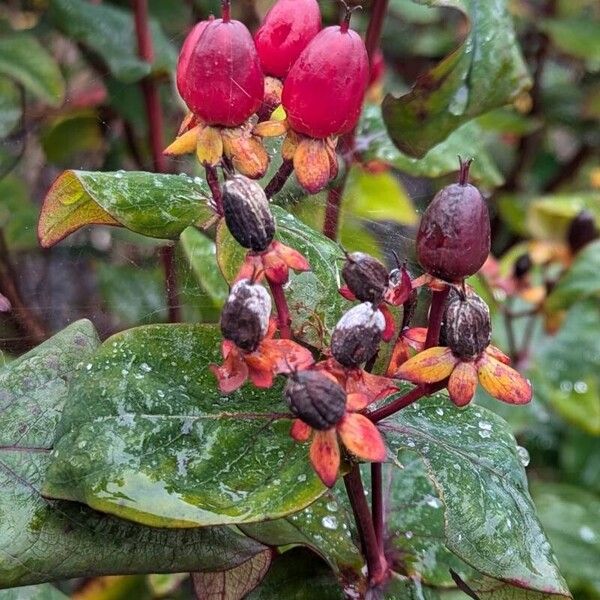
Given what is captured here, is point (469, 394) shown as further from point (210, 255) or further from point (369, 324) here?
point (210, 255)

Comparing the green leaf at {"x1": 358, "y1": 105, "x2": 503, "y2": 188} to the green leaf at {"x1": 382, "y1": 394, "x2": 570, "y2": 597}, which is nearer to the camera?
the green leaf at {"x1": 382, "y1": 394, "x2": 570, "y2": 597}

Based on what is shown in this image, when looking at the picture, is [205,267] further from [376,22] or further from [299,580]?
[376,22]

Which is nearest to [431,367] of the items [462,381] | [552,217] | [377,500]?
[462,381]

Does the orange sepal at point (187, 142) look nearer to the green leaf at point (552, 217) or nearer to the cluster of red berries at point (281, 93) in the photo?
the cluster of red berries at point (281, 93)

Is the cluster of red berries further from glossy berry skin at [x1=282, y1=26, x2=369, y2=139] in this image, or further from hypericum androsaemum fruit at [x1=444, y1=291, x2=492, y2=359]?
hypericum androsaemum fruit at [x1=444, y1=291, x2=492, y2=359]

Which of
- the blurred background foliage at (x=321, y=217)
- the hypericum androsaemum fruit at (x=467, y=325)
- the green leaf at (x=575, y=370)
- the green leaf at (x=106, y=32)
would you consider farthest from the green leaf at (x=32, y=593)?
the green leaf at (x=575, y=370)

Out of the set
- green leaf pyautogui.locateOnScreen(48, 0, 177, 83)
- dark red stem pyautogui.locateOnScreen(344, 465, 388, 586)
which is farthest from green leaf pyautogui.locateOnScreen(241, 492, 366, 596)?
green leaf pyautogui.locateOnScreen(48, 0, 177, 83)
